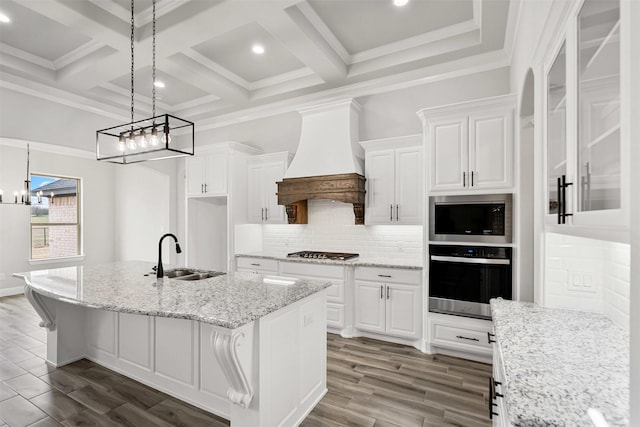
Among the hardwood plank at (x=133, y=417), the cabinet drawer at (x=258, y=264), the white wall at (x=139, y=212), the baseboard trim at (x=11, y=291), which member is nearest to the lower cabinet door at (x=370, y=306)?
the cabinet drawer at (x=258, y=264)

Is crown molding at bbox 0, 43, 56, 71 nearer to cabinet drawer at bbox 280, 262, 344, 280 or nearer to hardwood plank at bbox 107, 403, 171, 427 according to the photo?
cabinet drawer at bbox 280, 262, 344, 280

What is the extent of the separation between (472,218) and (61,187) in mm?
8605

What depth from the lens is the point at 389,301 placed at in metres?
3.66

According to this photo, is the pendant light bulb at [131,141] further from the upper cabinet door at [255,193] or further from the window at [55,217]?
the window at [55,217]

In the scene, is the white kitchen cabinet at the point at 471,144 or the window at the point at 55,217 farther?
the window at the point at 55,217

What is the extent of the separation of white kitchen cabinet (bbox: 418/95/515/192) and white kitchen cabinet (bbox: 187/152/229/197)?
307cm

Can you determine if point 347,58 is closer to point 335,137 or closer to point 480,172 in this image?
point 335,137

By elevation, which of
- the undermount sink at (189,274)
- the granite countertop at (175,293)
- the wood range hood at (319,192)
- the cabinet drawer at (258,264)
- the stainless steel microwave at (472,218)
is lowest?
the cabinet drawer at (258,264)

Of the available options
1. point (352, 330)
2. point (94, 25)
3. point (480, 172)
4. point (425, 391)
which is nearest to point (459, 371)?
point (425, 391)

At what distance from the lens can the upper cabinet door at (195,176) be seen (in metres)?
5.20

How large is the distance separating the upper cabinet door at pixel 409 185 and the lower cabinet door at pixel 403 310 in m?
0.81

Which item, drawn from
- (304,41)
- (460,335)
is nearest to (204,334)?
(460,335)

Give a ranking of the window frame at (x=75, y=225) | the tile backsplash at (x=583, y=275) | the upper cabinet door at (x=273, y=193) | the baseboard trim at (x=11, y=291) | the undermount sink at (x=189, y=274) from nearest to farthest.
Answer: the tile backsplash at (x=583, y=275)
the undermount sink at (x=189, y=274)
the upper cabinet door at (x=273, y=193)
the baseboard trim at (x=11, y=291)
the window frame at (x=75, y=225)

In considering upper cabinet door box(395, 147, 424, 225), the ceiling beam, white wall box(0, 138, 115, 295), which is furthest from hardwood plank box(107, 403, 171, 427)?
white wall box(0, 138, 115, 295)
